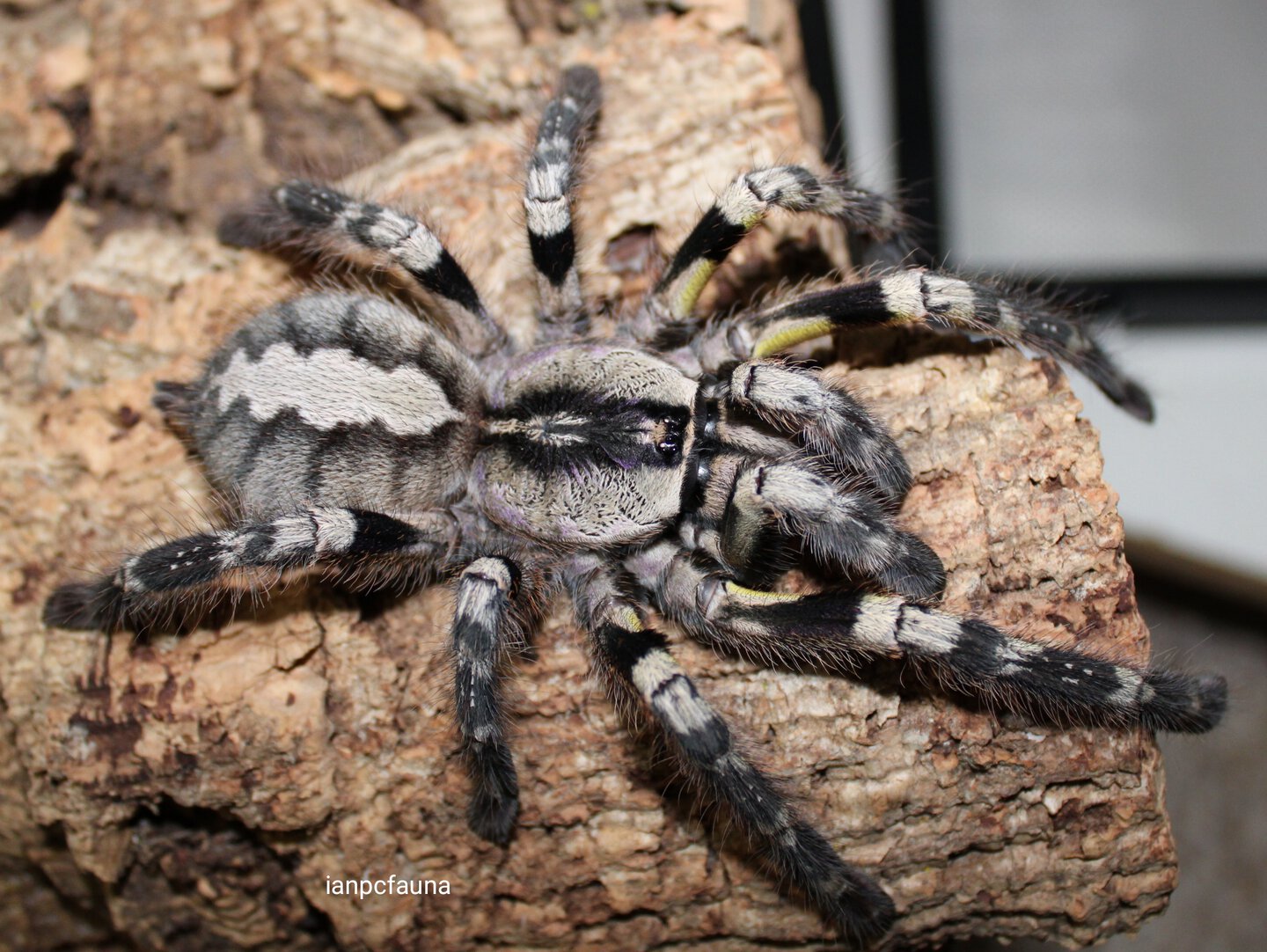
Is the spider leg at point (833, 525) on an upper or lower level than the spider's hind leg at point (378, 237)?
lower

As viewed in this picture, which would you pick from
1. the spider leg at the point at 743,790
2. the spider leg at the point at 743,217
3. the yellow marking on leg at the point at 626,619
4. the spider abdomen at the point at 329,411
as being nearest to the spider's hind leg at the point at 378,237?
the spider abdomen at the point at 329,411

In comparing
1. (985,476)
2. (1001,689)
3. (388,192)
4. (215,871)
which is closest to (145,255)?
(388,192)

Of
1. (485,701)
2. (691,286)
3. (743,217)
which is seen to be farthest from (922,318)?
(485,701)

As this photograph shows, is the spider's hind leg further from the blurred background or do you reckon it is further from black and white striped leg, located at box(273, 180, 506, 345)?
the blurred background

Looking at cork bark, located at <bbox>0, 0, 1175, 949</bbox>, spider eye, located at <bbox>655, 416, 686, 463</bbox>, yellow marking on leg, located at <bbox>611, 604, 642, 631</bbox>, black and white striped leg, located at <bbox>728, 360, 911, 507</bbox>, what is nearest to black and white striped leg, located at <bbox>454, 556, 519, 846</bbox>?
cork bark, located at <bbox>0, 0, 1175, 949</bbox>

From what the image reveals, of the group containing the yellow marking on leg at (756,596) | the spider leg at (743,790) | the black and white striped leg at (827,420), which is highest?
the black and white striped leg at (827,420)

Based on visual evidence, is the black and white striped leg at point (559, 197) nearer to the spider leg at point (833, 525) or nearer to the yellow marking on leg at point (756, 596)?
the spider leg at point (833, 525)

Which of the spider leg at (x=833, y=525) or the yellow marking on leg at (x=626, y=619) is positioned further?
the yellow marking on leg at (x=626, y=619)
